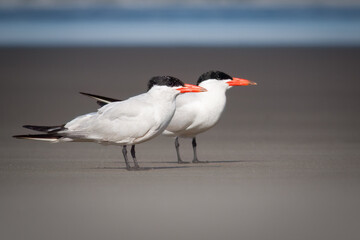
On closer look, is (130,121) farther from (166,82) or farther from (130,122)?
(166,82)

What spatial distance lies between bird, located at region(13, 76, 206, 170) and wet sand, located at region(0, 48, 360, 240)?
293 millimetres

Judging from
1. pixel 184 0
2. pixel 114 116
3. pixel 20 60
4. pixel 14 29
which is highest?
pixel 184 0

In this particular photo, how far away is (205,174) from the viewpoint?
7770 mm

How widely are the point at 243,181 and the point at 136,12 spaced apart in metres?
25.9

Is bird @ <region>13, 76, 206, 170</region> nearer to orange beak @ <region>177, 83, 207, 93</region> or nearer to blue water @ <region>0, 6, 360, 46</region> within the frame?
orange beak @ <region>177, 83, 207, 93</region>

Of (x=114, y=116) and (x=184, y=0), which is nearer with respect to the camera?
(x=114, y=116)

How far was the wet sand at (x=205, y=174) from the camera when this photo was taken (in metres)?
5.92

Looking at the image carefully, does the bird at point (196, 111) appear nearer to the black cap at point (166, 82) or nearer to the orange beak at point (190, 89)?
the orange beak at point (190, 89)

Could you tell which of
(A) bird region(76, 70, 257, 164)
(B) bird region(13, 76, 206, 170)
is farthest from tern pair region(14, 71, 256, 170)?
(A) bird region(76, 70, 257, 164)

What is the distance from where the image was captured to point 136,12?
32.8 m

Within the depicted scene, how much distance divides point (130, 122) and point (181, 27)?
2189 cm

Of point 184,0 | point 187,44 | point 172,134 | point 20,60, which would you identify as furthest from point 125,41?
point 172,134

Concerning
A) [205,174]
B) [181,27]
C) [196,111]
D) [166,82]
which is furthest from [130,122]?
[181,27]

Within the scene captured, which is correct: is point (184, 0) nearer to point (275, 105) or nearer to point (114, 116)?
point (275, 105)
